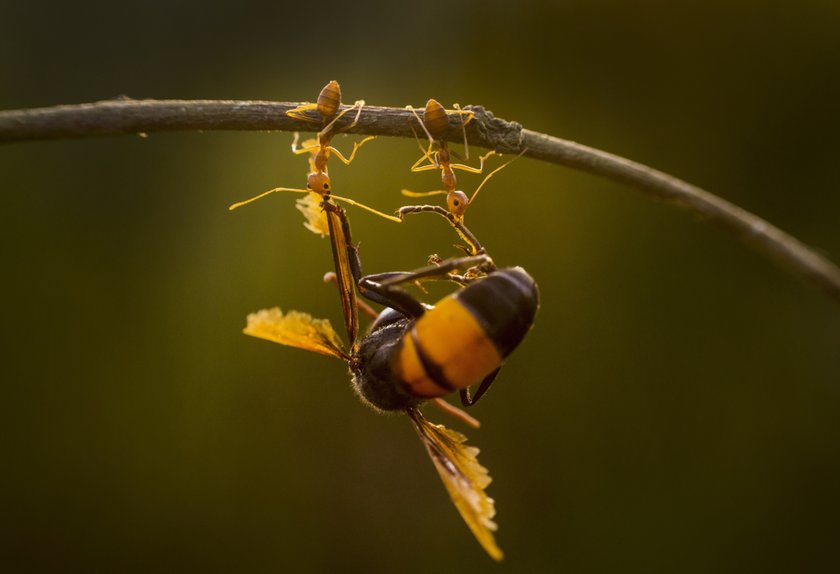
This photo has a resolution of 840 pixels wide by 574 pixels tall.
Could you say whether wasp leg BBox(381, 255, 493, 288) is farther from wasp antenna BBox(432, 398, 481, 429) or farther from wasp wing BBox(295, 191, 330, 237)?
wasp antenna BBox(432, 398, 481, 429)

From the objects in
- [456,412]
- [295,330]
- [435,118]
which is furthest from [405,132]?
[456,412]

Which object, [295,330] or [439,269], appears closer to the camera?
[439,269]

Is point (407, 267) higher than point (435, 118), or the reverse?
point (435, 118)

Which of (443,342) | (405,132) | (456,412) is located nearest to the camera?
(405,132)

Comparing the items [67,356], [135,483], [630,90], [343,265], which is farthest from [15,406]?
[630,90]

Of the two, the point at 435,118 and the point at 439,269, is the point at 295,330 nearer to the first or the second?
the point at 439,269

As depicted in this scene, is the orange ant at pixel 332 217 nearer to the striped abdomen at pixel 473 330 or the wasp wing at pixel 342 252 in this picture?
the wasp wing at pixel 342 252
